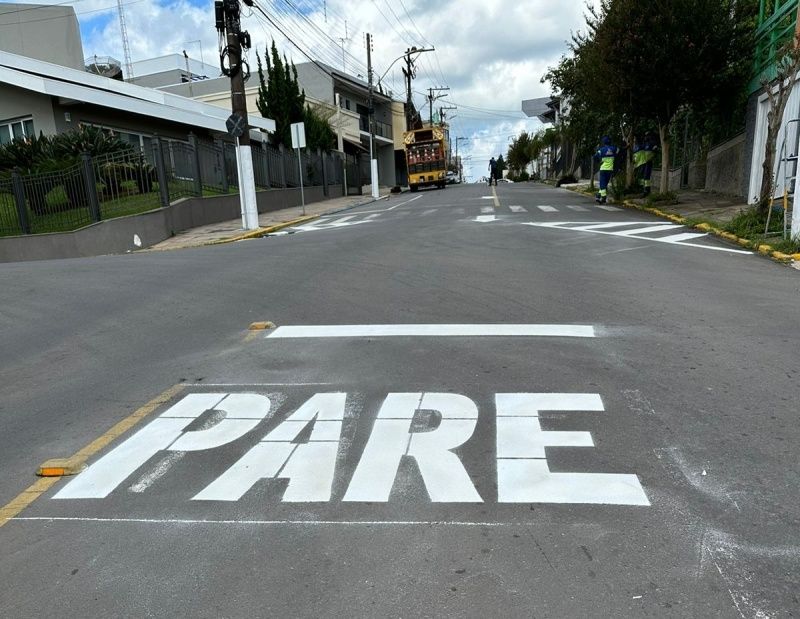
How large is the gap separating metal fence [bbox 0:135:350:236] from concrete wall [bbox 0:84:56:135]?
18.8 ft

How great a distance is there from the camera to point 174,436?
409cm

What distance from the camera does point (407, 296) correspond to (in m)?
7.89

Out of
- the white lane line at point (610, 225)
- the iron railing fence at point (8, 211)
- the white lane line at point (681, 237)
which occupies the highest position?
the iron railing fence at point (8, 211)

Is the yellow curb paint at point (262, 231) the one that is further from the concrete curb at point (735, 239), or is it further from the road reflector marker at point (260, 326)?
the concrete curb at point (735, 239)

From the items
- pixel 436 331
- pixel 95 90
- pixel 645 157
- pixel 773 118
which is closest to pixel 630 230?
pixel 773 118

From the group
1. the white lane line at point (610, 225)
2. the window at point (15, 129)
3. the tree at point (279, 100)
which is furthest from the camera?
the tree at point (279, 100)

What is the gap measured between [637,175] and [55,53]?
26.7 meters

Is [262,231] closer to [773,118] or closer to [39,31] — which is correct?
[773,118]

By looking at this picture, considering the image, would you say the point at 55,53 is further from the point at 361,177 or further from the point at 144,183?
the point at 361,177

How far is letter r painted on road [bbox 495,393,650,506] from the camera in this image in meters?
3.19

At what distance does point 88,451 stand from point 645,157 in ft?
72.2

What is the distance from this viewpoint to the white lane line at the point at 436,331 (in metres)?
6.09

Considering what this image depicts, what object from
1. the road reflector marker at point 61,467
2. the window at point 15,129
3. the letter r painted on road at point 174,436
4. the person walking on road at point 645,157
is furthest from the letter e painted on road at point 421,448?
the window at point 15,129

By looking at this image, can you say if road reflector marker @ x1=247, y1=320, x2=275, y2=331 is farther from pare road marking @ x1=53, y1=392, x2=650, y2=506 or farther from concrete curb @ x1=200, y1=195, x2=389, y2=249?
concrete curb @ x1=200, y1=195, x2=389, y2=249
